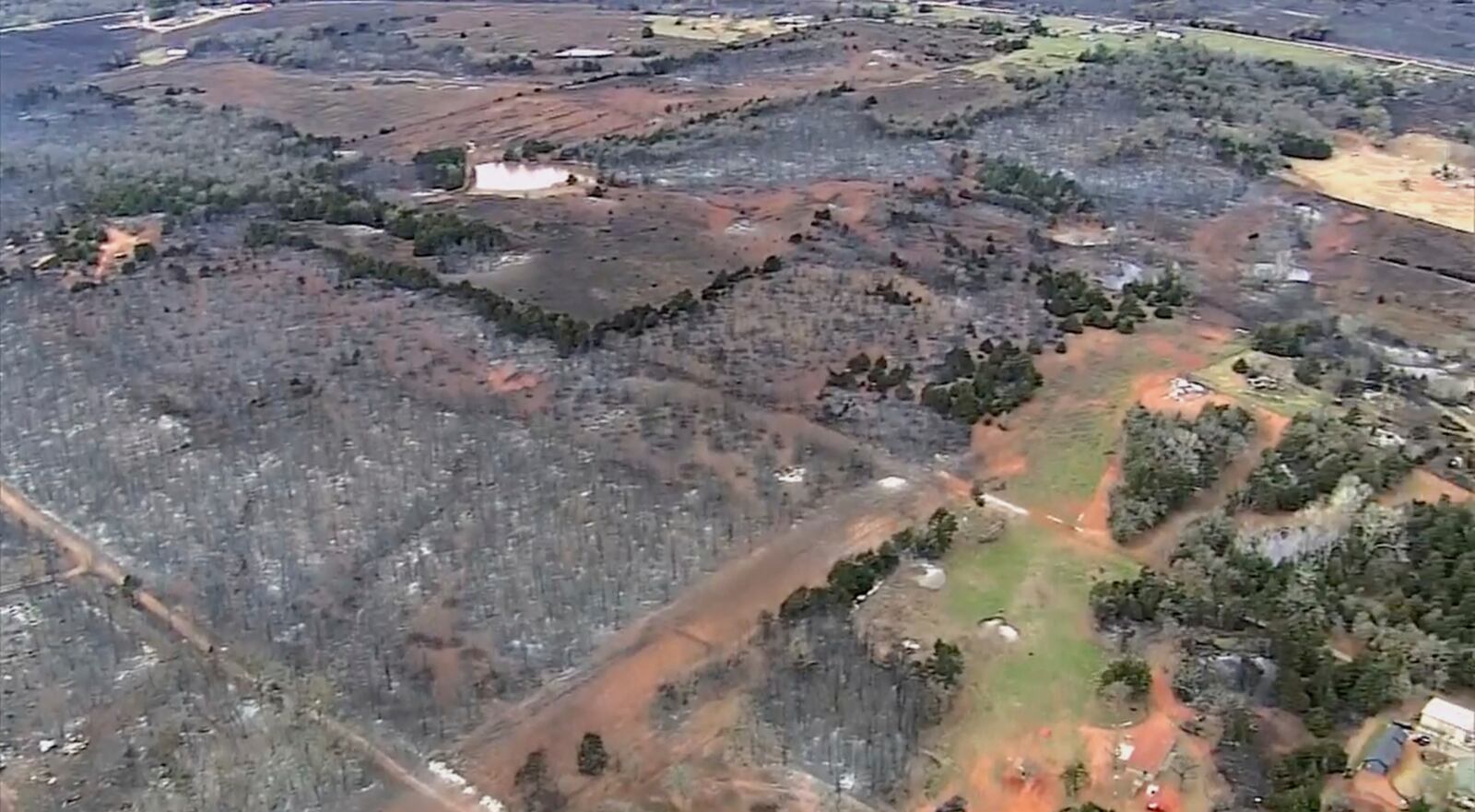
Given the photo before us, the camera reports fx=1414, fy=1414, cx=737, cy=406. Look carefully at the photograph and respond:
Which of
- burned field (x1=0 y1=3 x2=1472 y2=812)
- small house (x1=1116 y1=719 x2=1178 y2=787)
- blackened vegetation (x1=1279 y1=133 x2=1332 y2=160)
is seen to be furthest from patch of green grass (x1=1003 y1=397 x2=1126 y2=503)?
blackened vegetation (x1=1279 y1=133 x2=1332 y2=160)

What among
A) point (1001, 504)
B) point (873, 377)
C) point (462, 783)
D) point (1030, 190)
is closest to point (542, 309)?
point (873, 377)

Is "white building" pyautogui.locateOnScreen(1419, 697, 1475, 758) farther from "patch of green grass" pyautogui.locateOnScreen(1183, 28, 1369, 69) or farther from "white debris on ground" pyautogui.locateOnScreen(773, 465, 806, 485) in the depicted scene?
"patch of green grass" pyautogui.locateOnScreen(1183, 28, 1369, 69)

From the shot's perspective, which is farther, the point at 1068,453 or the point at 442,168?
the point at 442,168

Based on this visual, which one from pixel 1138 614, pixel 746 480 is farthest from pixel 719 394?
pixel 1138 614

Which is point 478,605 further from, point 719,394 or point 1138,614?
point 1138,614

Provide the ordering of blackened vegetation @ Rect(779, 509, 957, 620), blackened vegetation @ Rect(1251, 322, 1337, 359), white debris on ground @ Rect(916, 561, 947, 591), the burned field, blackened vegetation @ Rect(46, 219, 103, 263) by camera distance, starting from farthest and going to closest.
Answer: blackened vegetation @ Rect(46, 219, 103, 263), blackened vegetation @ Rect(1251, 322, 1337, 359), white debris on ground @ Rect(916, 561, 947, 591), blackened vegetation @ Rect(779, 509, 957, 620), the burned field

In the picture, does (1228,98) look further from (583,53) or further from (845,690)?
(845,690)

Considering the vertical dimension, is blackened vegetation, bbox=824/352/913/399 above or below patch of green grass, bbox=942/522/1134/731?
above
